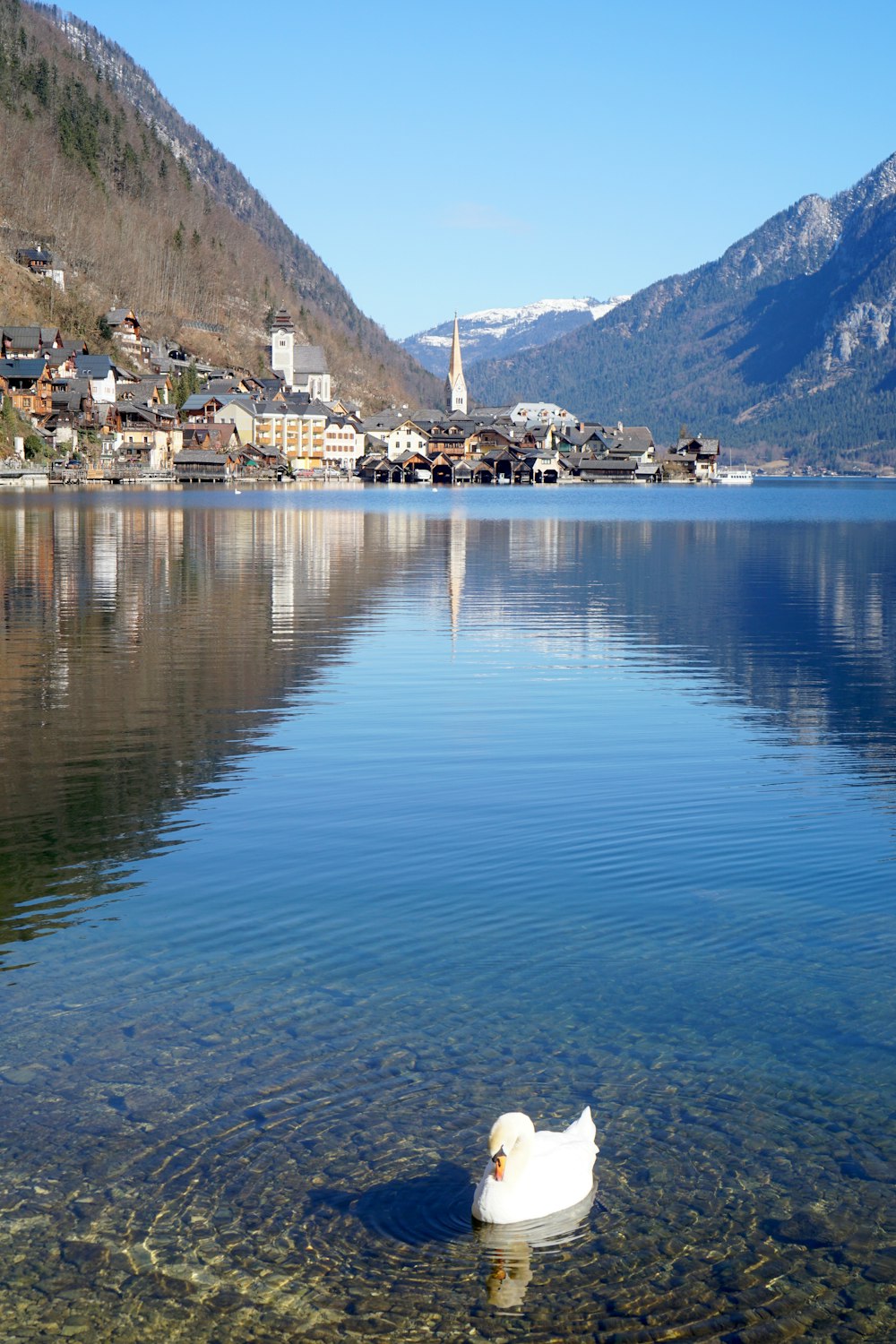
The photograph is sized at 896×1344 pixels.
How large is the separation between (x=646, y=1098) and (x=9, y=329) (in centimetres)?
15248

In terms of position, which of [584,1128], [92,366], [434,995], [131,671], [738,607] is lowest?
[434,995]

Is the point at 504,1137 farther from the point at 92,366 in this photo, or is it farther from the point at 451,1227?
the point at 92,366

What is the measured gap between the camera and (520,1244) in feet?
27.0

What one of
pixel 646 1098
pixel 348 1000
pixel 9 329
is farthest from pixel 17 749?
pixel 9 329

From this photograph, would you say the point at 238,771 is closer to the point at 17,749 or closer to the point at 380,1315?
the point at 17,749

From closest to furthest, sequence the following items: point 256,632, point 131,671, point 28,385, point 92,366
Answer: point 131,671 < point 256,632 < point 28,385 < point 92,366

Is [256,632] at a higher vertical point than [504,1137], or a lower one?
higher

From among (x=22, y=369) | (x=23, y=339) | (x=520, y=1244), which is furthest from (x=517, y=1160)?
(x=23, y=339)

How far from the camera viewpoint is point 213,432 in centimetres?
18238

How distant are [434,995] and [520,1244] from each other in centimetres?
365

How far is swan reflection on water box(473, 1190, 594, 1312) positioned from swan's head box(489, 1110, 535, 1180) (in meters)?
0.38

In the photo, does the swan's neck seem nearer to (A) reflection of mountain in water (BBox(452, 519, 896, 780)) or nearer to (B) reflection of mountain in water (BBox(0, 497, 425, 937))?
(B) reflection of mountain in water (BBox(0, 497, 425, 937))

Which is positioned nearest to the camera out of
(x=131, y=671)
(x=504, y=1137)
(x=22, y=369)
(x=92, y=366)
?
(x=504, y=1137)

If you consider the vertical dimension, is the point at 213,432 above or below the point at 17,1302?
above
